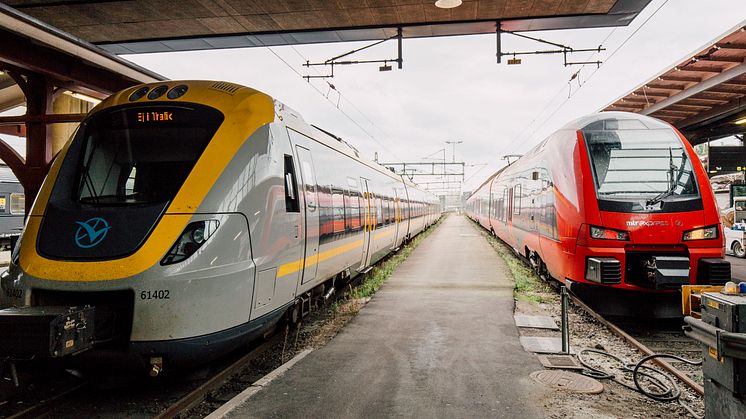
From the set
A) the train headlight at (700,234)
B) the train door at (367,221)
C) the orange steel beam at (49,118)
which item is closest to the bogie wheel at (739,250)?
the train headlight at (700,234)

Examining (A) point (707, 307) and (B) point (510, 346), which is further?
(B) point (510, 346)

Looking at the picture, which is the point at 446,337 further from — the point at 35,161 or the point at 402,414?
the point at 35,161

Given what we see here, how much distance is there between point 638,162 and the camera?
24.7 ft

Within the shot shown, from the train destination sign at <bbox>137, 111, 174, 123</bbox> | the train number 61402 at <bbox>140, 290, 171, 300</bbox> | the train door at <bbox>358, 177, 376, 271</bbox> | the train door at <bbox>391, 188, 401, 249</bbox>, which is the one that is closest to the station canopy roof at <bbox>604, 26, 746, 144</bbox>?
the train door at <bbox>391, 188, 401, 249</bbox>

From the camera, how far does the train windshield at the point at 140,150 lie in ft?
15.4

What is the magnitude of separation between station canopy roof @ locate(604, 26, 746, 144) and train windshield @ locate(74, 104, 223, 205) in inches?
435

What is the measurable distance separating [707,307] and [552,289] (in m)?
7.10

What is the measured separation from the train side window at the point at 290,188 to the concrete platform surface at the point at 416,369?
178 centimetres

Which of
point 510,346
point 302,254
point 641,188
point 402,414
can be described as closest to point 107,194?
point 302,254

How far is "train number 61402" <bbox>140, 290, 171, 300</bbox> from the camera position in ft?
13.5

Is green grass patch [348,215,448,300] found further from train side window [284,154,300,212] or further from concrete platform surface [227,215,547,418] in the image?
train side window [284,154,300,212]

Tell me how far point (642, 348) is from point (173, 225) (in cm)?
549

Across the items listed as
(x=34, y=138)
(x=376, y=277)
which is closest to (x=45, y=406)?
(x=34, y=138)

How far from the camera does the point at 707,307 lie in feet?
11.9
